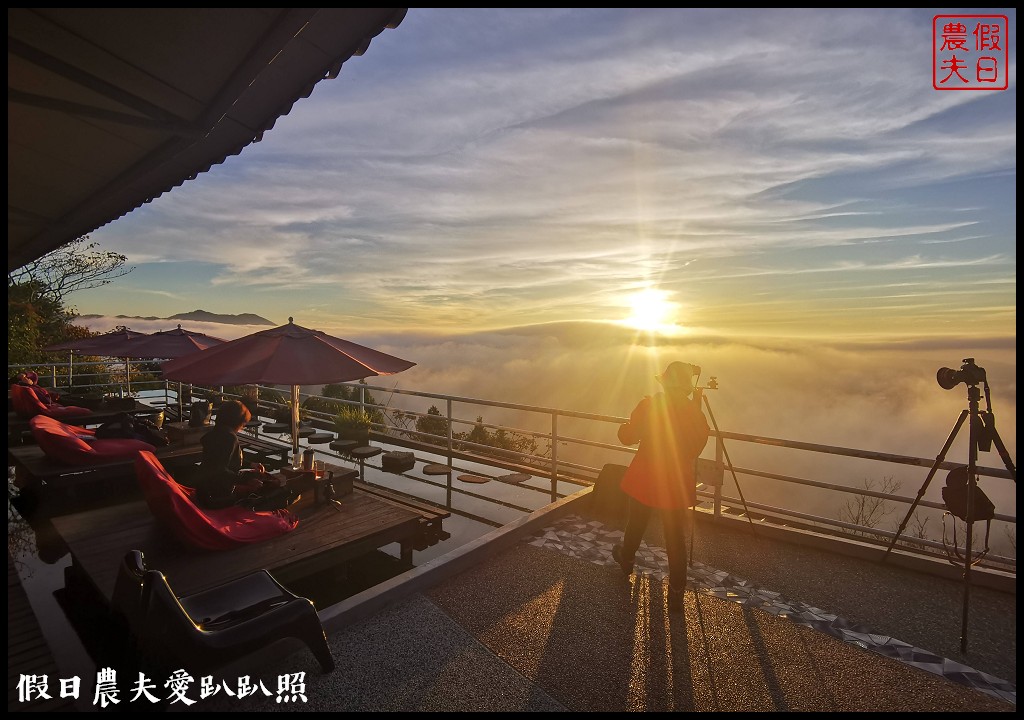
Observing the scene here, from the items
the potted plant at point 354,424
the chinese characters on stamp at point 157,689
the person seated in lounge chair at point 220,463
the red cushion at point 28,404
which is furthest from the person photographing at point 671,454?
the red cushion at point 28,404

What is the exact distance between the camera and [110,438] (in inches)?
316

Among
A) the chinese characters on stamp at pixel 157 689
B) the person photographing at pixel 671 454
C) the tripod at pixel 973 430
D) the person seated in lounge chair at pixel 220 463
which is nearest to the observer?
the chinese characters on stamp at pixel 157 689

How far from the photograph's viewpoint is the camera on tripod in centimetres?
385

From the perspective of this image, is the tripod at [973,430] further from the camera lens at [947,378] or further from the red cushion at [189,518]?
the red cushion at [189,518]

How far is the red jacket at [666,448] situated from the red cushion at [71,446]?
738cm

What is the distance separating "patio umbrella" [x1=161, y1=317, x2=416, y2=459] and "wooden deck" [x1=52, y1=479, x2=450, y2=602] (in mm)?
1365

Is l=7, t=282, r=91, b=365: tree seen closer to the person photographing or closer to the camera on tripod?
the person photographing

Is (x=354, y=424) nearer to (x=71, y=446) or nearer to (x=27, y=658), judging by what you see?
(x=71, y=446)

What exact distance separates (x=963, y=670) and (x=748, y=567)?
163 cm

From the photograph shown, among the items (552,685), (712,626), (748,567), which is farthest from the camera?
(748,567)

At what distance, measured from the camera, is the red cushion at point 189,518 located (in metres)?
4.28

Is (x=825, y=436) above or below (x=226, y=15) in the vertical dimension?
below

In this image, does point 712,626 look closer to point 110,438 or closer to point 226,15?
point 226,15

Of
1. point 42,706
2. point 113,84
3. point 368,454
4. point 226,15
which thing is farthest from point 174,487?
point 368,454
